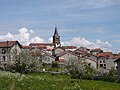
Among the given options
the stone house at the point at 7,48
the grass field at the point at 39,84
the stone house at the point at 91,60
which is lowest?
the grass field at the point at 39,84

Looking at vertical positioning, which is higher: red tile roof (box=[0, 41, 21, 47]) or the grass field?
red tile roof (box=[0, 41, 21, 47])

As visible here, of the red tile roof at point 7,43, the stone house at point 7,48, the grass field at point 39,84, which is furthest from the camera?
the red tile roof at point 7,43

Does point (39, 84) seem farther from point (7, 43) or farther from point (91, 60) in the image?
point (91, 60)

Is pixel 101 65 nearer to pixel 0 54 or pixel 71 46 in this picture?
pixel 0 54

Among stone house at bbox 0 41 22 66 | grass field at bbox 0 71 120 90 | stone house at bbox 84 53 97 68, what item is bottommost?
grass field at bbox 0 71 120 90

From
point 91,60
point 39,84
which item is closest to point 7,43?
point 91,60

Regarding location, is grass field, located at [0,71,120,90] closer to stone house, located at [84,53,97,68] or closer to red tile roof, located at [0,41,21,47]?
red tile roof, located at [0,41,21,47]

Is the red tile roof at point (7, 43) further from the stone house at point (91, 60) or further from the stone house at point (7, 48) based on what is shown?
the stone house at point (91, 60)

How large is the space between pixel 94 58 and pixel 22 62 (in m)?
64.7

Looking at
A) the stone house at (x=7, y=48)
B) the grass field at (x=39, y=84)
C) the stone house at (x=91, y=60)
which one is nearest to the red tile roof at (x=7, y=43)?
the stone house at (x=7, y=48)

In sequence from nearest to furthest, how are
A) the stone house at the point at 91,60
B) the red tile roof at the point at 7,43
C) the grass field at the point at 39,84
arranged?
the grass field at the point at 39,84, the red tile roof at the point at 7,43, the stone house at the point at 91,60

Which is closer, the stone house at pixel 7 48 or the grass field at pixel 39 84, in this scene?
the grass field at pixel 39 84

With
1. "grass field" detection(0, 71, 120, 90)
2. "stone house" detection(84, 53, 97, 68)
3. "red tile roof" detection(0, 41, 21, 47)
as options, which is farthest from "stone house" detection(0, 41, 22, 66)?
"grass field" detection(0, 71, 120, 90)

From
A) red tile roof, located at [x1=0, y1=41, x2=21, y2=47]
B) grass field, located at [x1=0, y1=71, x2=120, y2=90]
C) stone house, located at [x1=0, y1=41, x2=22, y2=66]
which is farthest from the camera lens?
red tile roof, located at [x1=0, y1=41, x2=21, y2=47]
